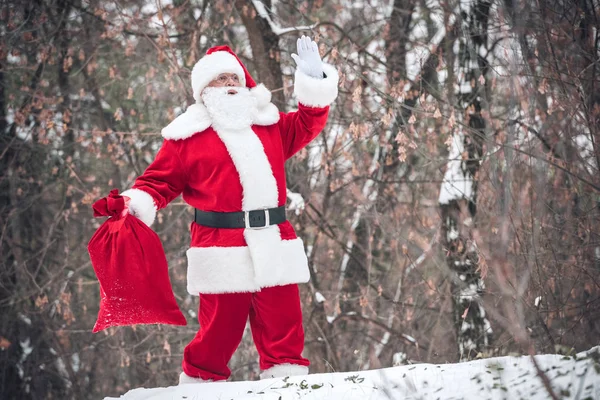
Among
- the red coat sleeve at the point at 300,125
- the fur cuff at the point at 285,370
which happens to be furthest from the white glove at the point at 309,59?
the fur cuff at the point at 285,370

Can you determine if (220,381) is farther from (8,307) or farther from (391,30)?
(8,307)

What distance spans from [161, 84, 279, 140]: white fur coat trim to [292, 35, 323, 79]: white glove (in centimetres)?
27

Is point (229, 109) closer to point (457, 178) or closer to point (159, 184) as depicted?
point (159, 184)

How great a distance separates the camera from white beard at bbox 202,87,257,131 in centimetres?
391

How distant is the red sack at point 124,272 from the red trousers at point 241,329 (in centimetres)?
23

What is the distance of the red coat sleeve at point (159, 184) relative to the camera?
12.3ft

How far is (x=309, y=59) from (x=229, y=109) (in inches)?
20.4

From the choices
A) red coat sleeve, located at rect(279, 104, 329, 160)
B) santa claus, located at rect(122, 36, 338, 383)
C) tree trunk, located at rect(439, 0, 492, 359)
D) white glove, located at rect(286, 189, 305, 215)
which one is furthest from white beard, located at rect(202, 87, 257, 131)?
tree trunk, located at rect(439, 0, 492, 359)

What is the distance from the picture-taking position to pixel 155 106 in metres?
9.52

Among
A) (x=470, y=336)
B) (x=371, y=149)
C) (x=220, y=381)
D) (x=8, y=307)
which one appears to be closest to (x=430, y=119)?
(x=371, y=149)

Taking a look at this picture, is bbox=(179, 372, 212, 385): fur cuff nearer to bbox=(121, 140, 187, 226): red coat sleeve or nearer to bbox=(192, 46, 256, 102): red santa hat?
bbox=(121, 140, 187, 226): red coat sleeve

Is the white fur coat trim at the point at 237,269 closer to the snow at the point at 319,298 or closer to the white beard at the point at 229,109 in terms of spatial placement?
the white beard at the point at 229,109

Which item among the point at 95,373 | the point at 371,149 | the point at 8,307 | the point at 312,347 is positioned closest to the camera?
the point at 312,347

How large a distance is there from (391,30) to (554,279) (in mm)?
3606
